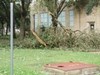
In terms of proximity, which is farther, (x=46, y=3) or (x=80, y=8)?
(x=80, y=8)

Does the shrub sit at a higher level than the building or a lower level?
lower

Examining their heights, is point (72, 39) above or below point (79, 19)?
below

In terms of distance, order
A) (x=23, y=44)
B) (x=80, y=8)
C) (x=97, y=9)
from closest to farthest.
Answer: (x=23, y=44) → (x=97, y=9) → (x=80, y=8)

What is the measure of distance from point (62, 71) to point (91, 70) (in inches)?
43.8

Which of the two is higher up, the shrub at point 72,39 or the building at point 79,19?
→ the building at point 79,19

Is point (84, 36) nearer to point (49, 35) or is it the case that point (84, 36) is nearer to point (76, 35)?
point (76, 35)

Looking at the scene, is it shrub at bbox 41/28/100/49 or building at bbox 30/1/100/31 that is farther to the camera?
building at bbox 30/1/100/31

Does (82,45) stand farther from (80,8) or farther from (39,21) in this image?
(39,21)

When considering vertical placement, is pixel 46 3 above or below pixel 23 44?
above

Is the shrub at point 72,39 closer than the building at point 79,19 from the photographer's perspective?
Yes

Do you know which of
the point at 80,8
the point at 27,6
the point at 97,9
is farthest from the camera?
the point at 27,6

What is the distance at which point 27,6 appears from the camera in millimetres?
32875

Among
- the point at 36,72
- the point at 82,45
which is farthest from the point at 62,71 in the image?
the point at 82,45

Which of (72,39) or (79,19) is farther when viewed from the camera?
(79,19)
